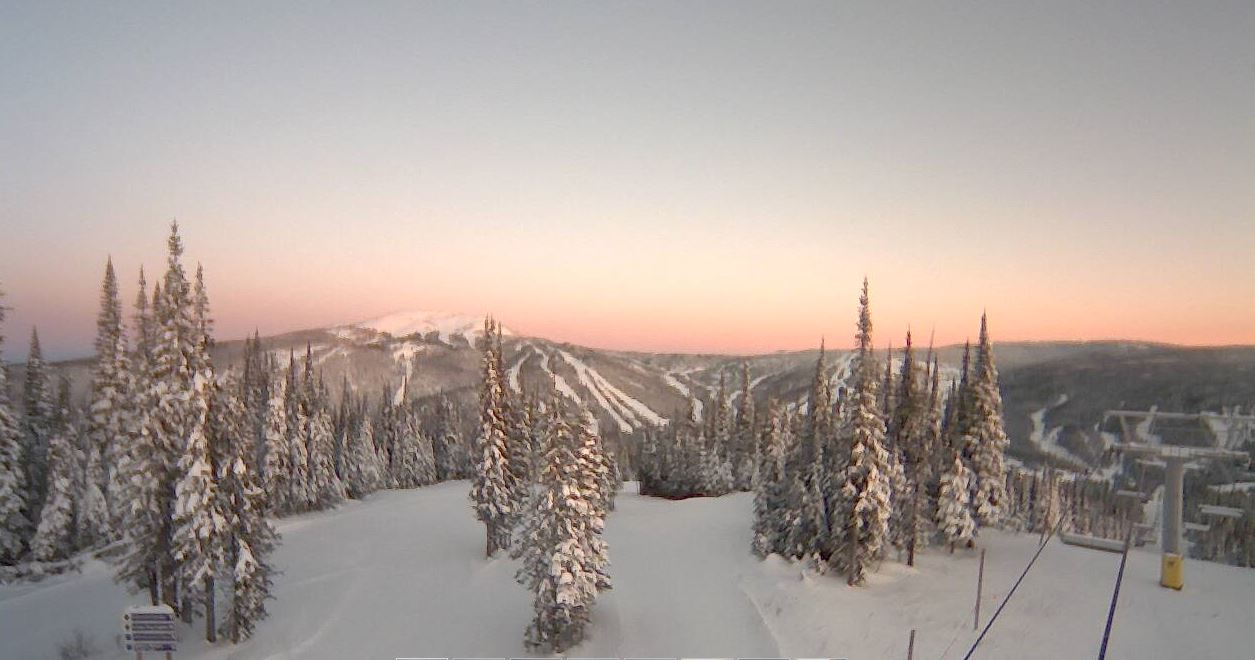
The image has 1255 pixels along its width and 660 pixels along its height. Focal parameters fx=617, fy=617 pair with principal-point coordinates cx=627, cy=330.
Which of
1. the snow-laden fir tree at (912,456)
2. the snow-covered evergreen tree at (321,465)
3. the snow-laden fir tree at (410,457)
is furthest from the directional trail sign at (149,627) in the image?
the snow-laden fir tree at (410,457)

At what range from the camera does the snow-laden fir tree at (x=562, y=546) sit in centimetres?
2755

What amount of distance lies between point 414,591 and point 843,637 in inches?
993

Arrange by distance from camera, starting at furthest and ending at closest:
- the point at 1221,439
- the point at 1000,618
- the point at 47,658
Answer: the point at 47,658 < the point at 1000,618 < the point at 1221,439

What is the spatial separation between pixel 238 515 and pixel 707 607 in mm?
22674

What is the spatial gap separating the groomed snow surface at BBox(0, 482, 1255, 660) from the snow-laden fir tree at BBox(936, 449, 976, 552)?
61.4 inches

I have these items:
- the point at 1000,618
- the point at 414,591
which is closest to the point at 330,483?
the point at 414,591

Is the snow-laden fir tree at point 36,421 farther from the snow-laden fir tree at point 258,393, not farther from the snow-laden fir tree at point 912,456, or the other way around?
the snow-laden fir tree at point 912,456

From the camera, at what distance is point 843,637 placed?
2433 centimetres

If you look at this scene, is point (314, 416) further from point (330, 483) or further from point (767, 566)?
point (767, 566)

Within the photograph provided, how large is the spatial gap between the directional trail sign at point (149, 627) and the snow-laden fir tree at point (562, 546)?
14.4 m

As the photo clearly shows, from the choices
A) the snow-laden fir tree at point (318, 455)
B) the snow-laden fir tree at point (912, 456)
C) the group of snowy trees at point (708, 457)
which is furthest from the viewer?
the group of snowy trees at point (708, 457)

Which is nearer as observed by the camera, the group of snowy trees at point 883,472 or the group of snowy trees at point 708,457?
the group of snowy trees at point 883,472

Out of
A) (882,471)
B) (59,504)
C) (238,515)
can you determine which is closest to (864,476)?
(882,471)

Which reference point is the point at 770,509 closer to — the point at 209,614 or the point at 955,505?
the point at 955,505
